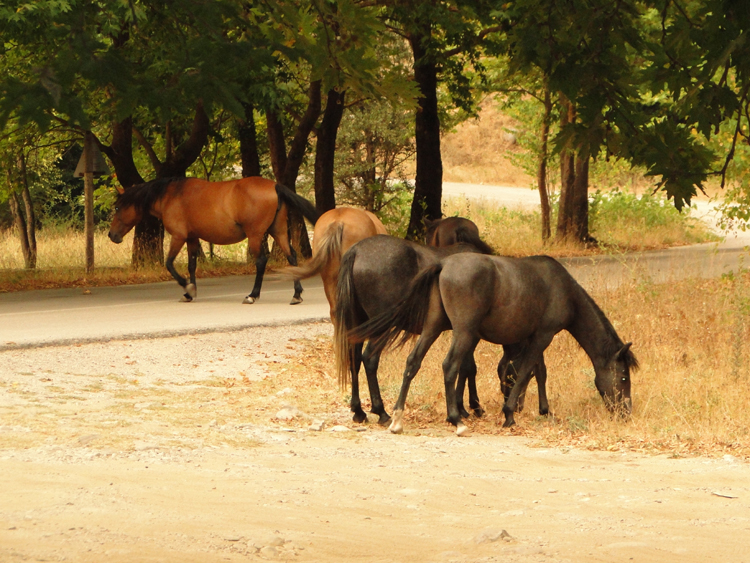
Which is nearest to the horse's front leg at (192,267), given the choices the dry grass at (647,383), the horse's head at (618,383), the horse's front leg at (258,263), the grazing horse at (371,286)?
the horse's front leg at (258,263)

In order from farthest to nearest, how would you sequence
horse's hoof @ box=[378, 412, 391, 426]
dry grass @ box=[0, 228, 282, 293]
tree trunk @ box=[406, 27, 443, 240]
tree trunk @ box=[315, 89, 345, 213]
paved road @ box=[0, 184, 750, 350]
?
1. tree trunk @ box=[406, 27, 443, 240]
2. tree trunk @ box=[315, 89, 345, 213]
3. dry grass @ box=[0, 228, 282, 293]
4. paved road @ box=[0, 184, 750, 350]
5. horse's hoof @ box=[378, 412, 391, 426]

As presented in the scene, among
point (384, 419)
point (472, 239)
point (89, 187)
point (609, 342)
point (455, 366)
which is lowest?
point (384, 419)

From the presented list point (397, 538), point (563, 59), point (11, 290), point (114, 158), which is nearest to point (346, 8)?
point (563, 59)

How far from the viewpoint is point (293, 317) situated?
14891 millimetres

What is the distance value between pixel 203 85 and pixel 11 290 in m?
14.2

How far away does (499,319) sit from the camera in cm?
848

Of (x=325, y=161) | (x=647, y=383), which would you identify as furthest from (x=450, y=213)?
(x=647, y=383)

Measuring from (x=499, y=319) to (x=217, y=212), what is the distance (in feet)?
29.1

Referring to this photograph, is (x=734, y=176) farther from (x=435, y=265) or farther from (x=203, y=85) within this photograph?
(x=203, y=85)

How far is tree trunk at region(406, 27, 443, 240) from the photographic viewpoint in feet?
79.6

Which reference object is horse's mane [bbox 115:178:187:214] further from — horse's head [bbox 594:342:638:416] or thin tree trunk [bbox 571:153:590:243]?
thin tree trunk [bbox 571:153:590:243]

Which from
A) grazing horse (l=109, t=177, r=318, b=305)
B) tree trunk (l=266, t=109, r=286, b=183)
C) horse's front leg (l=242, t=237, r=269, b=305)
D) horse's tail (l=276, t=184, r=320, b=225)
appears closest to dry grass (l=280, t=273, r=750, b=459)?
horse's tail (l=276, t=184, r=320, b=225)

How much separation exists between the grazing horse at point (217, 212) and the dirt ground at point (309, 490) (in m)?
6.79

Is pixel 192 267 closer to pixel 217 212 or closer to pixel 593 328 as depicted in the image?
pixel 217 212
